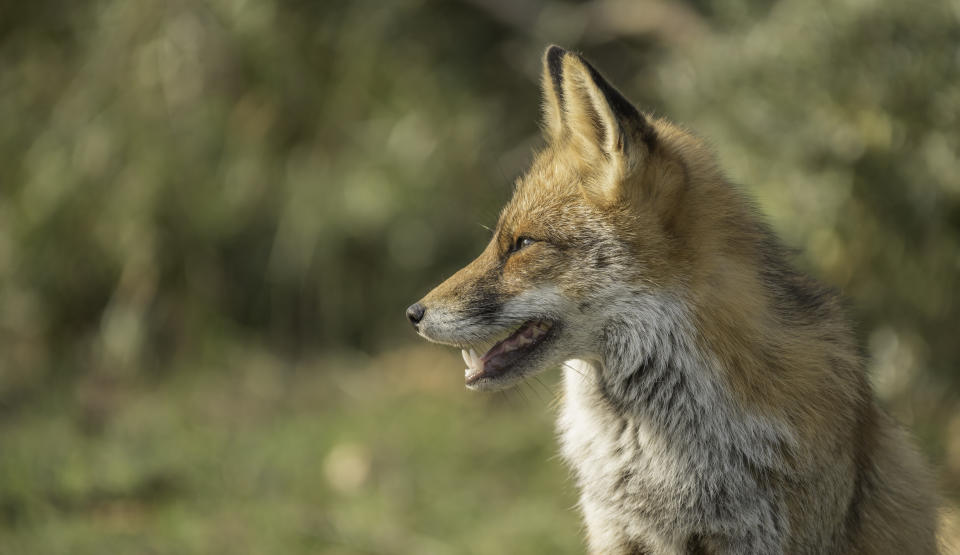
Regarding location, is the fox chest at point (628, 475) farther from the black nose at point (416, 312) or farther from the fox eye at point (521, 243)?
the black nose at point (416, 312)

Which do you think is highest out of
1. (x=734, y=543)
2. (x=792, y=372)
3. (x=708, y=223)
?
(x=708, y=223)

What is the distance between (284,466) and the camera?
667 cm

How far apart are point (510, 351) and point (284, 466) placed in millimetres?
3599

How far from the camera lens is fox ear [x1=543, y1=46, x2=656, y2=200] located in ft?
10.9

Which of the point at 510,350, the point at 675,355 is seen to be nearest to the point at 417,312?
the point at 510,350

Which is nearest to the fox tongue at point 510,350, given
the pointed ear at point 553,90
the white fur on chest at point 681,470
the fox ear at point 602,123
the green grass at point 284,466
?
the white fur on chest at point 681,470

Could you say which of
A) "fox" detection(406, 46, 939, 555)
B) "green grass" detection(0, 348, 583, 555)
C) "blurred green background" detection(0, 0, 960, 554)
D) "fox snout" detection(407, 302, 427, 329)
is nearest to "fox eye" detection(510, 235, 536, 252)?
"fox" detection(406, 46, 939, 555)

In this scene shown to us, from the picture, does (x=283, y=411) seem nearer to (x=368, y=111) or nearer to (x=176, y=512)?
(x=176, y=512)

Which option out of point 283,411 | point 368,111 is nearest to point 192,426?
point 283,411

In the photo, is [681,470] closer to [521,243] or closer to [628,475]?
[628,475]

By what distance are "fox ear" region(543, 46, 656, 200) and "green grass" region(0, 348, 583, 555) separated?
1.78 m

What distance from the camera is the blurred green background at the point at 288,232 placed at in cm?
638

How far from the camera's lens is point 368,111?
8906mm

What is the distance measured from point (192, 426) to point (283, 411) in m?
0.84
